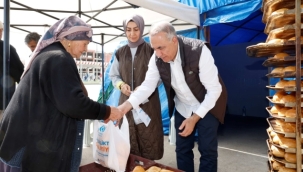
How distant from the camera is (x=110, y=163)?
67.0 inches

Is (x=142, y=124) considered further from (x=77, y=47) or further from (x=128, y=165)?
(x=77, y=47)

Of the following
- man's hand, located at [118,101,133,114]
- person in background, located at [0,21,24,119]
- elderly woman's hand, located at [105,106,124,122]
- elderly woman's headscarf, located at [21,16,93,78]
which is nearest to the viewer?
elderly woman's headscarf, located at [21,16,93,78]

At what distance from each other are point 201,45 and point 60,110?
3.67ft

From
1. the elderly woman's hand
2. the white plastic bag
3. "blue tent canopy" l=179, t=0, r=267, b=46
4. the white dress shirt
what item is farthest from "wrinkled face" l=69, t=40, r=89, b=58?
"blue tent canopy" l=179, t=0, r=267, b=46

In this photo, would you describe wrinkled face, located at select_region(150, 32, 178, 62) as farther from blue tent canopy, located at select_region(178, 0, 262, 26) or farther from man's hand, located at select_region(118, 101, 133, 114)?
blue tent canopy, located at select_region(178, 0, 262, 26)

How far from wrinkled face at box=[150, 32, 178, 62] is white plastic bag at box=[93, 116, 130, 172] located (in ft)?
1.88

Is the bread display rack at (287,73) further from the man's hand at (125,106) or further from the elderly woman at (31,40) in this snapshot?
the elderly woman at (31,40)

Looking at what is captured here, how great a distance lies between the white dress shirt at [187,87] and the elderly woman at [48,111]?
0.74 m

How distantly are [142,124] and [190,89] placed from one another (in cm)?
72

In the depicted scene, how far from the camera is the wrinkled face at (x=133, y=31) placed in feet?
7.93

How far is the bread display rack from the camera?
4.01 feet

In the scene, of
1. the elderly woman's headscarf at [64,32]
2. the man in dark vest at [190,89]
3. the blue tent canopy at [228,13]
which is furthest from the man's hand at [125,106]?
the blue tent canopy at [228,13]

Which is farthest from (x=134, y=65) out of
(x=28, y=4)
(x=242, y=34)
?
(x=242, y=34)

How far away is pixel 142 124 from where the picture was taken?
2371 mm
